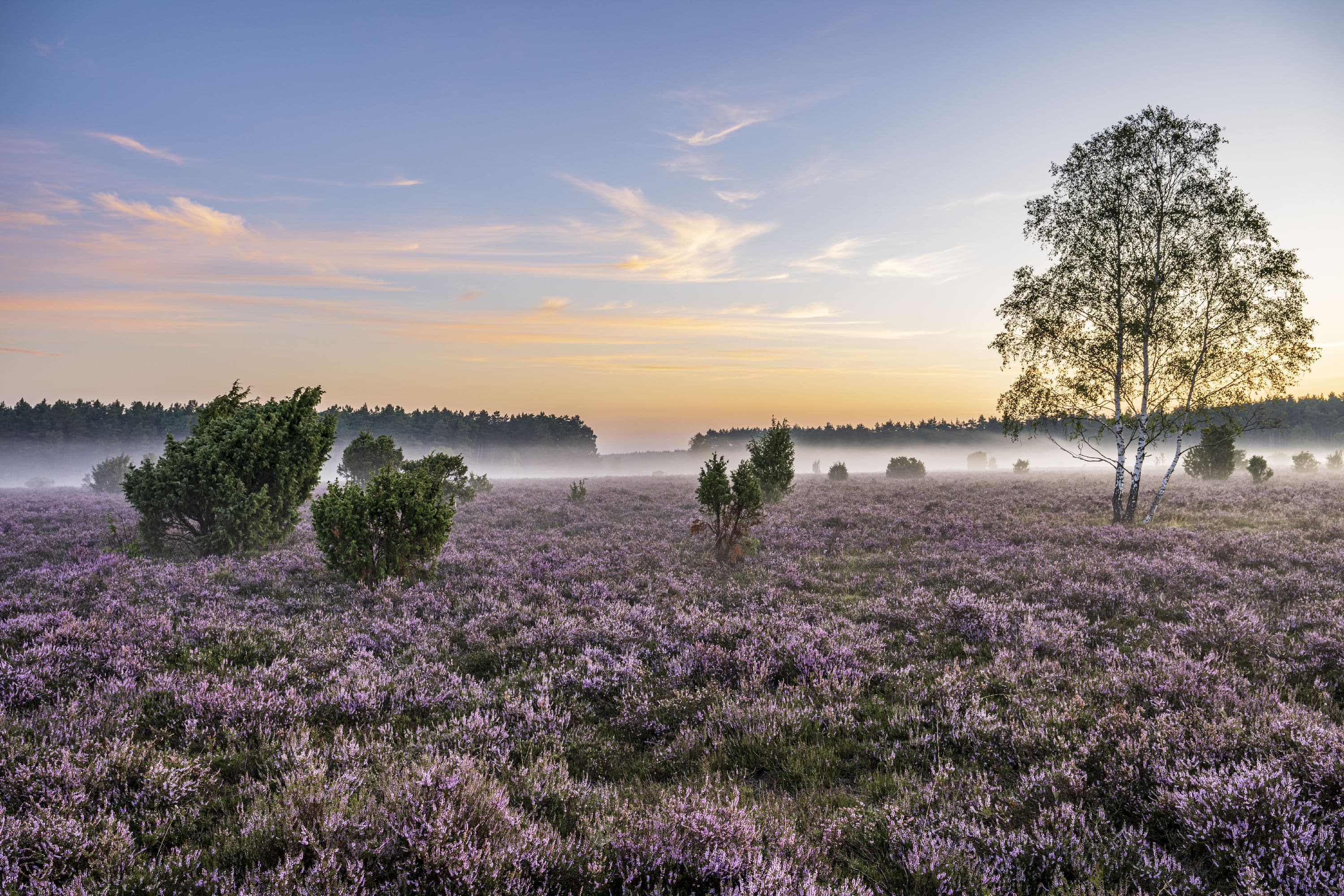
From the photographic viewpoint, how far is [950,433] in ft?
454

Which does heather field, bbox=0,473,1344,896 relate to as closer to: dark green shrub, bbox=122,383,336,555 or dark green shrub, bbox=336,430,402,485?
dark green shrub, bbox=122,383,336,555

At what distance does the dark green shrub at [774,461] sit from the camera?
24.8 meters

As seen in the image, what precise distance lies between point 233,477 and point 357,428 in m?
90.7

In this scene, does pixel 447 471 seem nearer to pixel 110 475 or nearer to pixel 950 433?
pixel 110 475

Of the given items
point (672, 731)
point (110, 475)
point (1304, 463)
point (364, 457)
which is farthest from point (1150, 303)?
point (110, 475)

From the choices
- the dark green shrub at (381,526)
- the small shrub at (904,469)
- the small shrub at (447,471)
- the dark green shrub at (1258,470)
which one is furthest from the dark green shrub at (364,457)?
the small shrub at (904,469)

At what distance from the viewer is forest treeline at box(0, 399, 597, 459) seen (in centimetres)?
7562

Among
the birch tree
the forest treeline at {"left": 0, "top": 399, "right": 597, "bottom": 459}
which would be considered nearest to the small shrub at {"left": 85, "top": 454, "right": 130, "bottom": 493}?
the forest treeline at {"left": 0, "top": 399, "right": 597, "bottom": 459}

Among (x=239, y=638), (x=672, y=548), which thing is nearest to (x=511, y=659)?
(x=239, y=638)

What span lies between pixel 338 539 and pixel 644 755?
8.77 m

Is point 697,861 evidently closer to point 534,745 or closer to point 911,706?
point 534,745

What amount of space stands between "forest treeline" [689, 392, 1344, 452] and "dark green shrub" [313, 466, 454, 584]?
60.4 m

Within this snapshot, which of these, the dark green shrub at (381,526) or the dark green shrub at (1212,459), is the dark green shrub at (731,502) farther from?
the dark green shrub at (1212,459)

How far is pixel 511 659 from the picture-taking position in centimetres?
750
